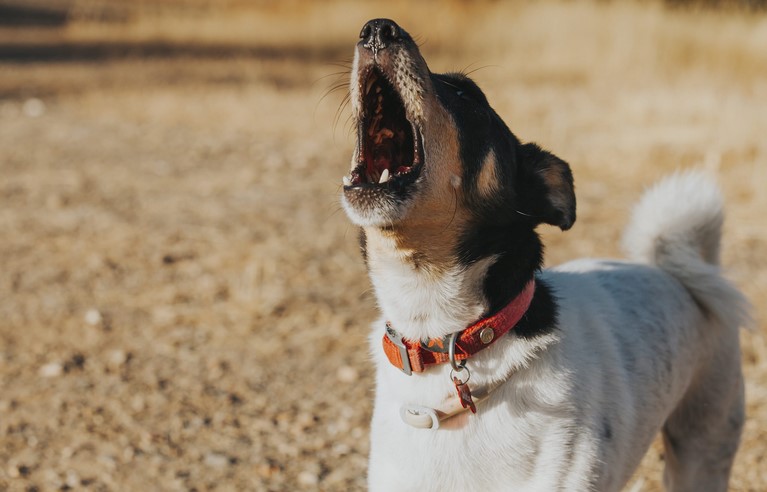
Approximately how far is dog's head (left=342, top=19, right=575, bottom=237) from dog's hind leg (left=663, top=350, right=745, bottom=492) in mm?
1001

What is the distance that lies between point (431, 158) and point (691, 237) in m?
1.36

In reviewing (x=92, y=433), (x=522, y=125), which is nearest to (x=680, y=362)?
(x=92, y=433)

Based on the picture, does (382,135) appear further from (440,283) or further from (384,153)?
(440,283)

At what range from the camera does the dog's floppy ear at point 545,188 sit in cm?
274

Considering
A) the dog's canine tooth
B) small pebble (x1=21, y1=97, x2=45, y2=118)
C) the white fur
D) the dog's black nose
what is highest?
the dog's black nose

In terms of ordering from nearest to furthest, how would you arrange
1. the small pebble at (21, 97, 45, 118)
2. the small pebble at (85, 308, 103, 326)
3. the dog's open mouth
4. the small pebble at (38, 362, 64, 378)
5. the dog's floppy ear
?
the dog's open mouth → the dog's floppy ear → the small pebble at (38, 362, 64, 378) → the small pebble at (85, 308, 103, 326) → the small pebble at (21, 97, 45, 118)

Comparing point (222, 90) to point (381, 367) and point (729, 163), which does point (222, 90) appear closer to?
point (729, 163)

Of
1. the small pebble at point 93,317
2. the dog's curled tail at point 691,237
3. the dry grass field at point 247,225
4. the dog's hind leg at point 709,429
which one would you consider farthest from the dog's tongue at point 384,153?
the small pebble at point 93,317

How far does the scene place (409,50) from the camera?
8.36 ft

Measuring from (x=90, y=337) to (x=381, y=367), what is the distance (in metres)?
2.67

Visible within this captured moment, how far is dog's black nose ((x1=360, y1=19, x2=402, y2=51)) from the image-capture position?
254cm

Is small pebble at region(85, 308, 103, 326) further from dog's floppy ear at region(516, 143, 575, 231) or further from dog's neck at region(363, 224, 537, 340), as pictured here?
dog's floppy ear at region(516, 143, 575, 231)

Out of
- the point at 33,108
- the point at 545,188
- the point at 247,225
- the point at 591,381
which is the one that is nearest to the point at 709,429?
the point at 591,381

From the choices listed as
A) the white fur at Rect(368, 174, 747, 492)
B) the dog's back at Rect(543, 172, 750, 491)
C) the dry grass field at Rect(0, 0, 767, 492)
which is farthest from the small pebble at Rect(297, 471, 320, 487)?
the dog's back at Rect(543, 172, 750, 491)
